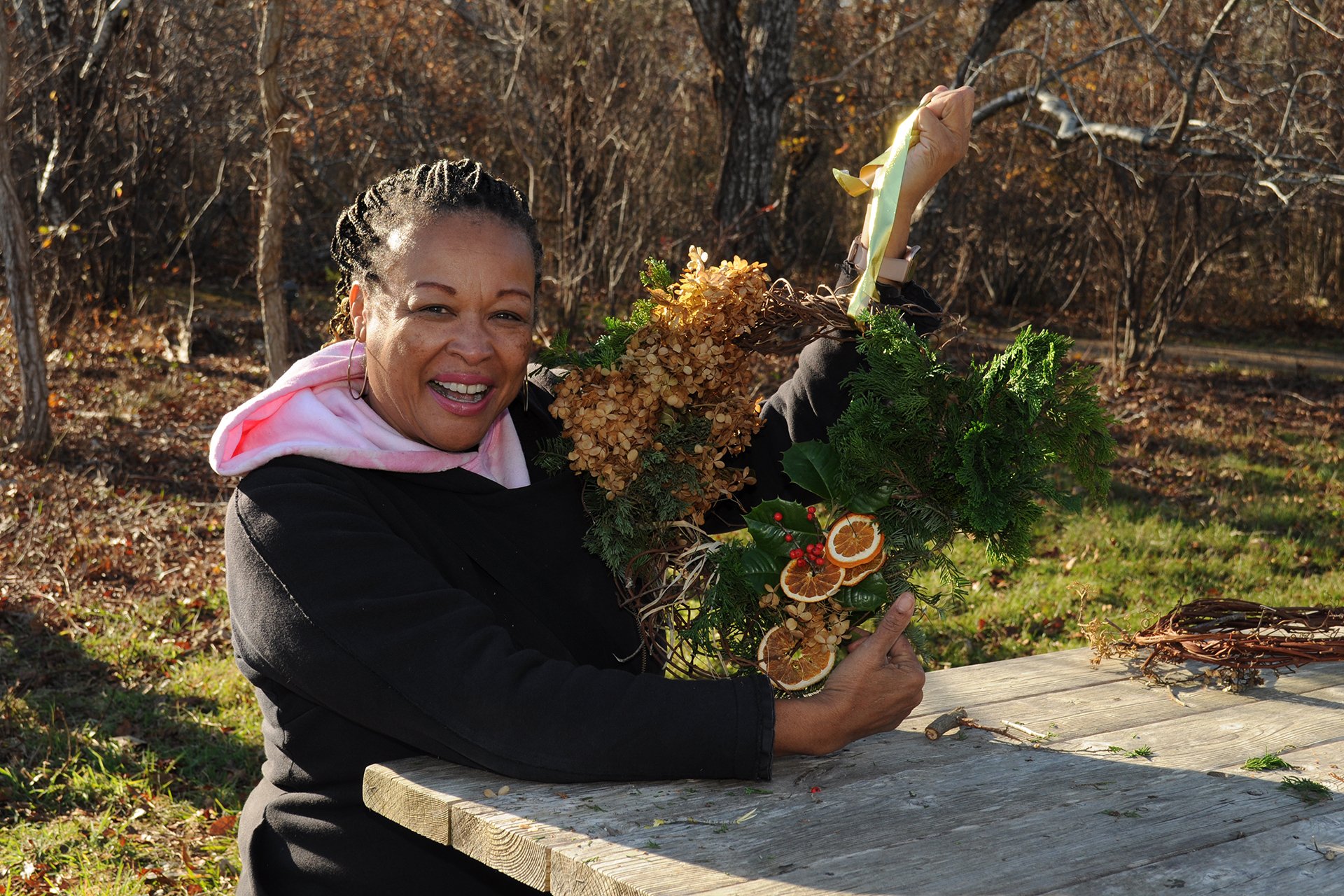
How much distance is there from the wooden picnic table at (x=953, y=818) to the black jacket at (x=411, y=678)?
0.08 m

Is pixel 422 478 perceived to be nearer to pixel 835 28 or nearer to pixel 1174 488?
pixel 1174 488

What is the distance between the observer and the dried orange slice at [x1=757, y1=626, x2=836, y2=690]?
2154 mm

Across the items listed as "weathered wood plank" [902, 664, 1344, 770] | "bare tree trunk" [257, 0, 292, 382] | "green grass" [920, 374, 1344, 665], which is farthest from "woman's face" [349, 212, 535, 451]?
"bare tree trunk" [257, 0, 292, 382]

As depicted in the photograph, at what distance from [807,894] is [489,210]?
1.38 meters

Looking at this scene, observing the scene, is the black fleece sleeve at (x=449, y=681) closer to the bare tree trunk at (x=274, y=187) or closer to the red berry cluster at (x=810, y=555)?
the red berry cluster at (x=810, y=555)

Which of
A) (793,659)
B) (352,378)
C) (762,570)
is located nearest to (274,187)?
(352,378)

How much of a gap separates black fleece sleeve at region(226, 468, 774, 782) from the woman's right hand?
0.31 feet

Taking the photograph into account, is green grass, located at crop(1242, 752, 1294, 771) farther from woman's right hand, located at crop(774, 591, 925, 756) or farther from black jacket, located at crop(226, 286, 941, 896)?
black jacket, located at crop(226, 286, 941, 896)

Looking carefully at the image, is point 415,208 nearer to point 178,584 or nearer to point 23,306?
point 178,584

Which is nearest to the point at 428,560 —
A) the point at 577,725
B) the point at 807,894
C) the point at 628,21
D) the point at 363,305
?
the point at 577,725

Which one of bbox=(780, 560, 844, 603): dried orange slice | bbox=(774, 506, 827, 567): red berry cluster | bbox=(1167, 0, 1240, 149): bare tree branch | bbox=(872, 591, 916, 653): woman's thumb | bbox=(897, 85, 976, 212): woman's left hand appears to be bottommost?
bbox=(872, 591, 916, 653): woman's thumb

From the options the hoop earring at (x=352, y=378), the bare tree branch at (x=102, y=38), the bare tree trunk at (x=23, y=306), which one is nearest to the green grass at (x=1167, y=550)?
the hoop earring at (x=352, y=378)

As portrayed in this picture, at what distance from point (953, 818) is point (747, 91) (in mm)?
8217

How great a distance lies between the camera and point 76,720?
4.16 meters
